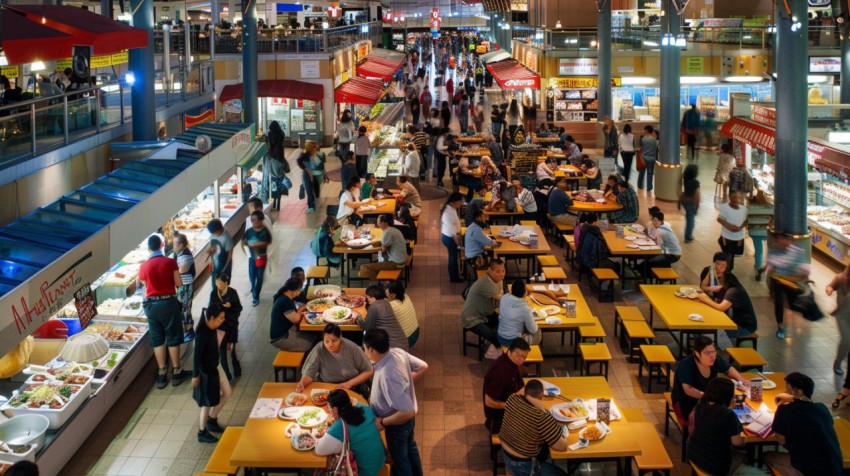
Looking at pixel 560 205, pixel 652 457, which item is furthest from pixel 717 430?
pixel 560 205

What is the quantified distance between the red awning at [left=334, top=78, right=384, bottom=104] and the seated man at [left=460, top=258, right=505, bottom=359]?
16.4 m

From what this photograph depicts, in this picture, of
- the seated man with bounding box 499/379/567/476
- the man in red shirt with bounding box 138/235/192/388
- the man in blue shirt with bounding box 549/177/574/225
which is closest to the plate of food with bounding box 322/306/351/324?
the man in red shirt with bounding box 138/235/192/388

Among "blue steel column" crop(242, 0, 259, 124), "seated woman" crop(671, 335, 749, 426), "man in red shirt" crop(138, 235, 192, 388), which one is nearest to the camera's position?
"seated woman" crop(671, 335, 749, 426)

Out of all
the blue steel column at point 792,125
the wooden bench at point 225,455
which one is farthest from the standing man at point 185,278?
the blue steel column at point 792,125

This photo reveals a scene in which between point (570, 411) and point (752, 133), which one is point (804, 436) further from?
point (752, 133)

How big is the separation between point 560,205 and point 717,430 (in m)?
8.71

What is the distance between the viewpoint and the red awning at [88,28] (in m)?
10.5

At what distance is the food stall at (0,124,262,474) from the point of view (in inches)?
283

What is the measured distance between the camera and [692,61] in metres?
28.4

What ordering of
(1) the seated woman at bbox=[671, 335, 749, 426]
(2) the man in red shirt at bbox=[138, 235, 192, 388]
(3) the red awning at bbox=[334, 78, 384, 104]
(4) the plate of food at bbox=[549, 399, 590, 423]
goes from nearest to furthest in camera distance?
(4) the plate of food at bbox=[549, 399, 590, 423] < (1) the seated woman at bbox=[671, 335, 749, 426] < (2) the man in red shirt at bbox=[138, 235, 192, 388] < (3) the red awning at bbox=[334, 78, 384, 104]

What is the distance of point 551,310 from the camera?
10.2 meters

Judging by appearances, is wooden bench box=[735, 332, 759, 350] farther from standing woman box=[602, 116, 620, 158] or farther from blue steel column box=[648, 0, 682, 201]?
standing woman box=[602, 116, 620, 158]

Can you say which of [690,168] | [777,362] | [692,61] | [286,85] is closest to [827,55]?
[692,61]

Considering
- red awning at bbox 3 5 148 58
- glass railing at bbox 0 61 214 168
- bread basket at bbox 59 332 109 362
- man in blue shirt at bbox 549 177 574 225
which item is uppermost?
red awning at bbox 3 5 148 58
